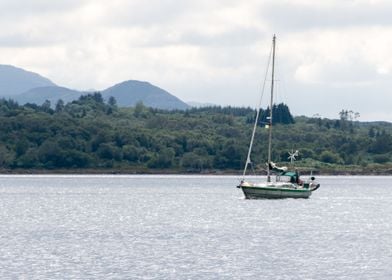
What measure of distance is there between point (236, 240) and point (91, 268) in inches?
919

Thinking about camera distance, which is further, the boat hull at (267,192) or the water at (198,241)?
the boat hull at (267,192)

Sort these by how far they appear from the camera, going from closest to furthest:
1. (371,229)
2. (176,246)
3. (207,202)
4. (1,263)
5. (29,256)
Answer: (1,263)
(29,256)
(176,246)
(371,229)
(207,202)

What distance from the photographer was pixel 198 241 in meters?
94.3

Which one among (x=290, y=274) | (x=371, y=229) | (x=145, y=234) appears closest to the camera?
(x=290, y=274)

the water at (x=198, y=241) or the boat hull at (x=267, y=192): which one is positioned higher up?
the boat hull at (x=267, y=192)

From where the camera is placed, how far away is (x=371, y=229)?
363 feet

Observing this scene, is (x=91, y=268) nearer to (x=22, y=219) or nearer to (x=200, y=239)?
(x=200, y=239)

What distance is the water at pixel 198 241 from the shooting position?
73.4 metres

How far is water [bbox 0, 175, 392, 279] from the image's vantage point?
7344 centimetres

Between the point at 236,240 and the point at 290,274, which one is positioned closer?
the point at 290,274

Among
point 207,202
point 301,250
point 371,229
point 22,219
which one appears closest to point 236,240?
point 301,250

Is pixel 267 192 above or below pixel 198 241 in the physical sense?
above

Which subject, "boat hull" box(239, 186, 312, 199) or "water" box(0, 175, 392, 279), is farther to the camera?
"boat hull" box(239, 186, 312, 199)

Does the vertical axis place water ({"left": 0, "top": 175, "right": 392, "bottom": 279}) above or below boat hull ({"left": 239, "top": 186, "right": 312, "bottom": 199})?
below
